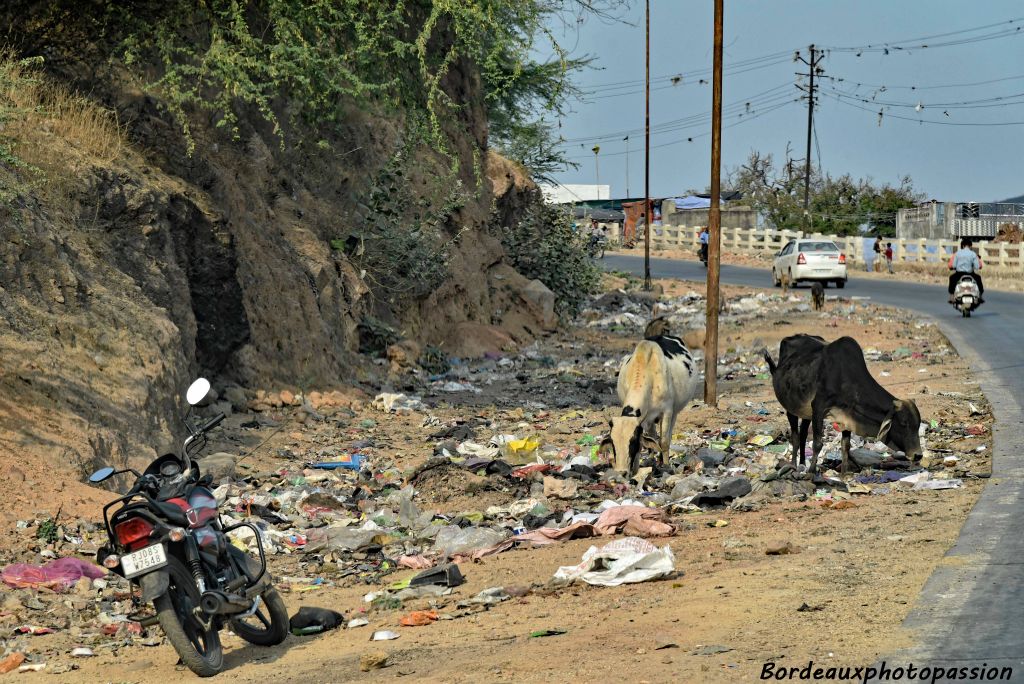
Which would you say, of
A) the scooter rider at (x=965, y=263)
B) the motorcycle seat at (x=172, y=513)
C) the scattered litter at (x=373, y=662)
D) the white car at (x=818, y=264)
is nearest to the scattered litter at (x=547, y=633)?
the scattered litter at (x=373, y=662)

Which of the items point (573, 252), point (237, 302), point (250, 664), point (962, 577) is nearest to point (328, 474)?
point (237, 302)

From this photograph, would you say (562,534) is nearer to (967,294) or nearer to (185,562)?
(185,562)

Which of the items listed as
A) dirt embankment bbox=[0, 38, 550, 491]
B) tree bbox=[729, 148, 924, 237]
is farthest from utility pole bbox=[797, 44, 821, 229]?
dirt embankment bbox=[0, 38, 550, 491]

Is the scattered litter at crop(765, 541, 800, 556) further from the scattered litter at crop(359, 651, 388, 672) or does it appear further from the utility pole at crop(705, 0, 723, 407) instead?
the utility pole at crop(705, 0, 723, 407)

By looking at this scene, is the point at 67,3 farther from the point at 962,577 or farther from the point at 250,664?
the point at 962,577

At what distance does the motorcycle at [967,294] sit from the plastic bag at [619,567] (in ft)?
69.9

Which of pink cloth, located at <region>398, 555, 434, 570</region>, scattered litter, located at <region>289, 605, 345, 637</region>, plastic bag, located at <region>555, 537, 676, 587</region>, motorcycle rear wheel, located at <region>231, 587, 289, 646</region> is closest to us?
motorcycle rear wheel, located at <region>231, 587, 289, 646</region>

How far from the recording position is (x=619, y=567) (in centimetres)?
836

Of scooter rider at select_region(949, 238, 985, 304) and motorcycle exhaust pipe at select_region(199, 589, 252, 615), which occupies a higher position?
scooter rider at select_region(949, 238, 985, 304)

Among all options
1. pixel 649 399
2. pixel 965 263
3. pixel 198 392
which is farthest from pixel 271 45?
pixel 965 263

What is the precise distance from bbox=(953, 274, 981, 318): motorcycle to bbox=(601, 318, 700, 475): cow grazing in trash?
15339 millimetres

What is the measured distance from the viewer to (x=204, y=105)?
58.0 ft

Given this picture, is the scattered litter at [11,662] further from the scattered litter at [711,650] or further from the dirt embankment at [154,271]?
the scattered litter at [711,650]

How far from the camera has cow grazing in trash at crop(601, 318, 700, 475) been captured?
40.9 ft
